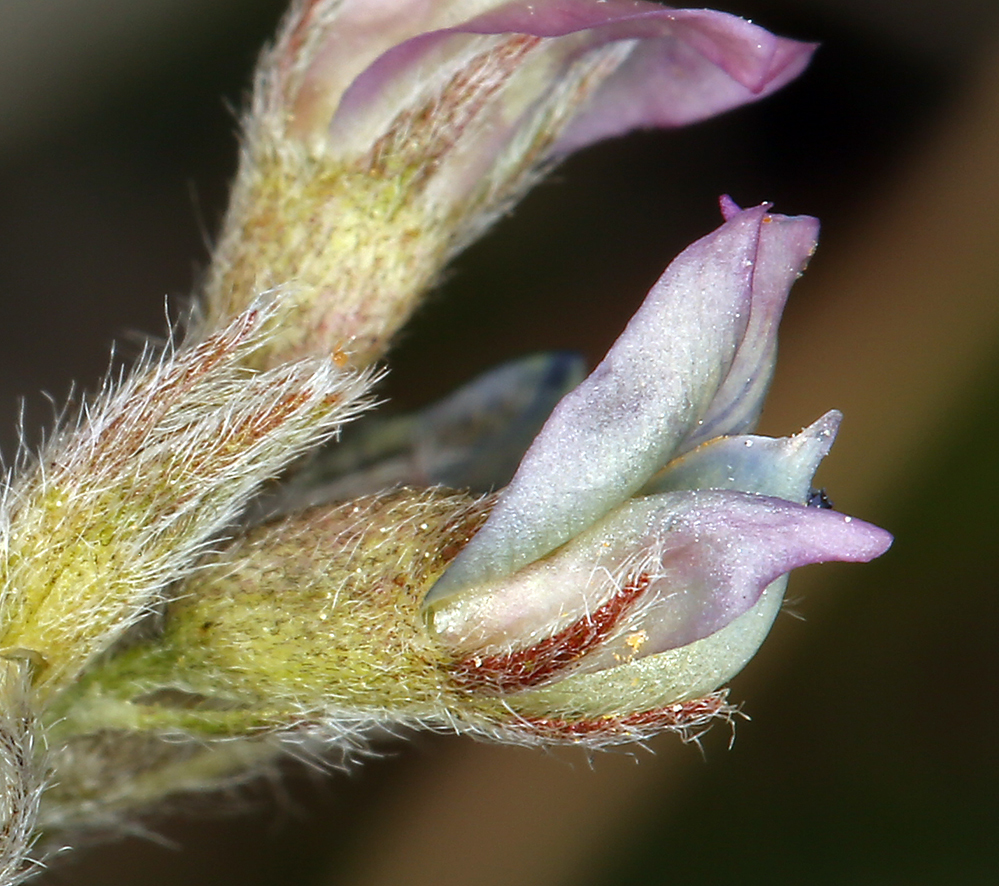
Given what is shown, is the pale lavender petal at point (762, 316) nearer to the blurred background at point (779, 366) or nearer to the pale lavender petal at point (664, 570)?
the pale lavender petal at point (664, 570)

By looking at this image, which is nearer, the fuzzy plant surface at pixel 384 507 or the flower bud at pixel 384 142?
the fuzzy plant surface at pixel 384 507

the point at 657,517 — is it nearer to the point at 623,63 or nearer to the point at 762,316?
the point at 762,316

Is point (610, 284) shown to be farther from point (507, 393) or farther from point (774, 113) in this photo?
point (507, 393)

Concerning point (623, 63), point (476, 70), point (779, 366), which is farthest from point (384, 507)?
point (779, 366)

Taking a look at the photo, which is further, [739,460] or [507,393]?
[507,393]

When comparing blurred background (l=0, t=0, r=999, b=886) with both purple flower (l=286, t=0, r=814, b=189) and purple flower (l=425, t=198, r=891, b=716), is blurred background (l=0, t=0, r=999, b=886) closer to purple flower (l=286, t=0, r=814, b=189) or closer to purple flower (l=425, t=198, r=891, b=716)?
purple flower (l=286, t=0, r=814, b=189)

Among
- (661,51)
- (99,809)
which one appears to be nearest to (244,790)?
(99,809)

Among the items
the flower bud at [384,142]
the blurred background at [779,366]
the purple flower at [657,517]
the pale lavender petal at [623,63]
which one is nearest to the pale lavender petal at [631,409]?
the purple flower at [657,517]
